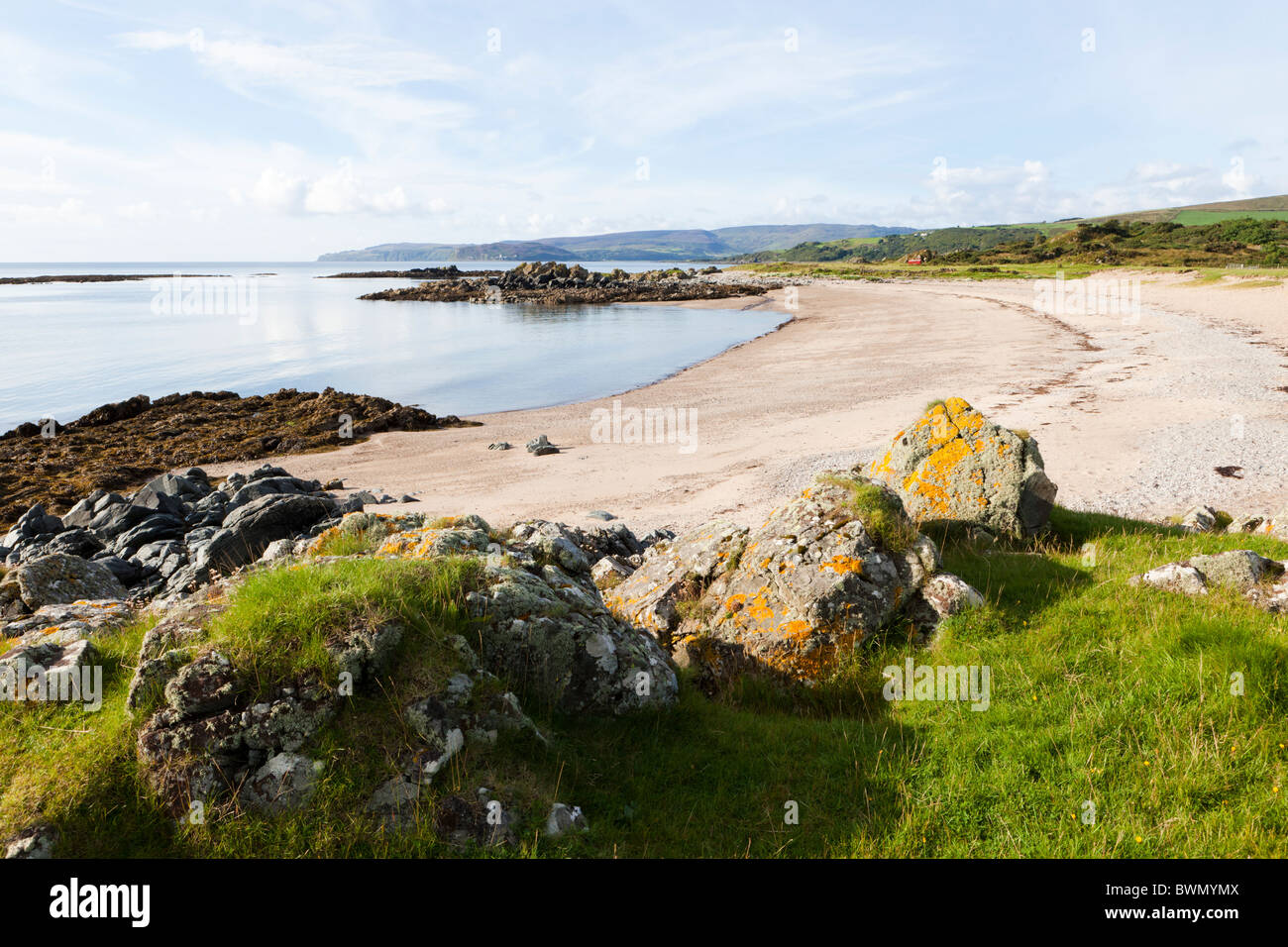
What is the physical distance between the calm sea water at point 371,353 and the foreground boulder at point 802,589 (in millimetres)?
30861

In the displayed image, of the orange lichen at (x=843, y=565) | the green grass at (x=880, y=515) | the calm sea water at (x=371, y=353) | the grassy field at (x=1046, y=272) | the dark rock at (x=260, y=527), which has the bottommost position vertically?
Result: the dark rock at (x=260, y=527)

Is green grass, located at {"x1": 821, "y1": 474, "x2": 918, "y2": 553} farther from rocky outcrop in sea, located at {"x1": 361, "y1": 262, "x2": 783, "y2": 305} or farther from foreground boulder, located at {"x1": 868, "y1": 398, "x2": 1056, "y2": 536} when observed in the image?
rocky outcrop in sea, located at {"x1": 361, "y1": 262, "x2": 783, "y2": 305}

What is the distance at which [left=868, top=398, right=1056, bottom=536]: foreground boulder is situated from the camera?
9875mm

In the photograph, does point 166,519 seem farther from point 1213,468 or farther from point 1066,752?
point 1213,468

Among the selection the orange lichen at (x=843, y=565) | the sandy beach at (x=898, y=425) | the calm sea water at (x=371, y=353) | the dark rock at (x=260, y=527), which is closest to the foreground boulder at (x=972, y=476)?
the orange lichen at (x=843, y=565)

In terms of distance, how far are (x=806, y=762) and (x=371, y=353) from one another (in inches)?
2452

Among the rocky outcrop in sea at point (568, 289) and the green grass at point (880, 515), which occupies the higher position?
the rocky outcrop in sea at point (568, 289)

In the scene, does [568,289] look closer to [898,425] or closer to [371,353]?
[371,353]

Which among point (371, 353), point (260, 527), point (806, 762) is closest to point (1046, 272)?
point (371, 353)

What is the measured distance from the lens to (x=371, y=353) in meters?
60.9

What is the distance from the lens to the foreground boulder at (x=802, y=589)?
7.21m

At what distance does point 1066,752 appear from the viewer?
5.12 metres

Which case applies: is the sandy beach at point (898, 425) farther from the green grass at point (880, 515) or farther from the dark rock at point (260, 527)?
the green grass at point (880, 515)
